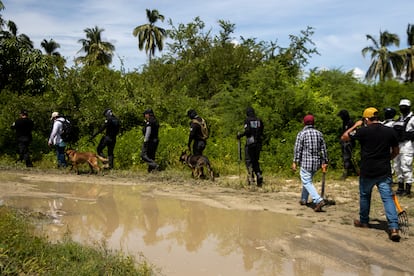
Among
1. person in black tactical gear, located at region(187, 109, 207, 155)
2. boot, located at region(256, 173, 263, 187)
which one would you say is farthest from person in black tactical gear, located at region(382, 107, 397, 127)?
person in black tactical gear, located at region(187, 109, 207, 155)

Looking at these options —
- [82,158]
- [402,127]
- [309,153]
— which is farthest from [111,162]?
[402,127]

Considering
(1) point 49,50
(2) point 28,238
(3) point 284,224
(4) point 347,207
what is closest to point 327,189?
(4) point 347,207

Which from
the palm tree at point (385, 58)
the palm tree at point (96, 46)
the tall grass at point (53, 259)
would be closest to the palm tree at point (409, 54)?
the palm tree at point (385, 58)

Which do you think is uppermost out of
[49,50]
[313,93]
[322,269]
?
[49,50]

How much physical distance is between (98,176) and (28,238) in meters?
6.94

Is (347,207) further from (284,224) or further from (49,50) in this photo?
(49,50)

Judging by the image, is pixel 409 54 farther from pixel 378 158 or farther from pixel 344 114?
pixel 378 158

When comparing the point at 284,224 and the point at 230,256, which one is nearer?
the point at 230,256

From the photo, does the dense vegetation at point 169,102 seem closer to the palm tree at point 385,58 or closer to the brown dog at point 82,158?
the brown dog at point 82,158

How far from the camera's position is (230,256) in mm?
5715

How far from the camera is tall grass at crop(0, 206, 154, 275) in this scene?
14.6 ft

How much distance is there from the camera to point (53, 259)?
15.5 feet

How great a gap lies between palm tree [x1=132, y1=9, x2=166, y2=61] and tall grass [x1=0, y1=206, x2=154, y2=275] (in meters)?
49.2

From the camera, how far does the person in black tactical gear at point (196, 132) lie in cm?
1153
